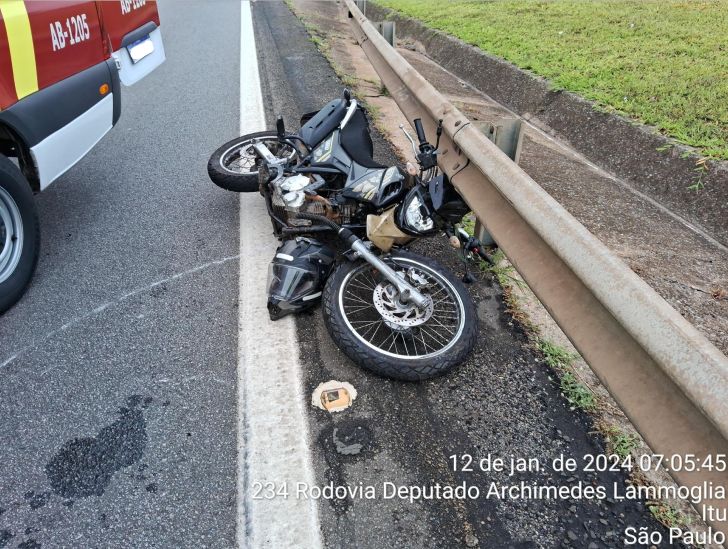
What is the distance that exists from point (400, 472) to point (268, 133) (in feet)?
10.3

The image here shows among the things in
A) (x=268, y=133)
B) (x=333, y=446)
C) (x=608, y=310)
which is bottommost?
(x=333, y=446)

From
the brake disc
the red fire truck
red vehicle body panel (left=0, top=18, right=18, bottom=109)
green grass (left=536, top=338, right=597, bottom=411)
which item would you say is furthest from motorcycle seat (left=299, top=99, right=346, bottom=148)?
green grass (left=536, top=338, right=597, bottom=411)

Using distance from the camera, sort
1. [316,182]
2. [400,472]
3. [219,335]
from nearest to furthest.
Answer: [400,472] < [219,335] < [316,182]

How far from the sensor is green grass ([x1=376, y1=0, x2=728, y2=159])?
4465 millimetres

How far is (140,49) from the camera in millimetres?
4273

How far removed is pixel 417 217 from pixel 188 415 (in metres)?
1.40

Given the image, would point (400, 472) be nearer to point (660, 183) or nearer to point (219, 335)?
point (219, 335)

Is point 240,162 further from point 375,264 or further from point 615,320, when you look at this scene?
point 615,320

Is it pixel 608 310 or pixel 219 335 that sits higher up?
pixel 608 310

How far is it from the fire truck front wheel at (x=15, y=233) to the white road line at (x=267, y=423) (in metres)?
1.19

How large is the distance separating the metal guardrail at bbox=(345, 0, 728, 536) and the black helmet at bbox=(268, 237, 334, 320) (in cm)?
85

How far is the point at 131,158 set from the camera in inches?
185

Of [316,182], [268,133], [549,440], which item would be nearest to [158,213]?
[268,133]

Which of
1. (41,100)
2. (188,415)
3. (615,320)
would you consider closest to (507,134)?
(615,320)
